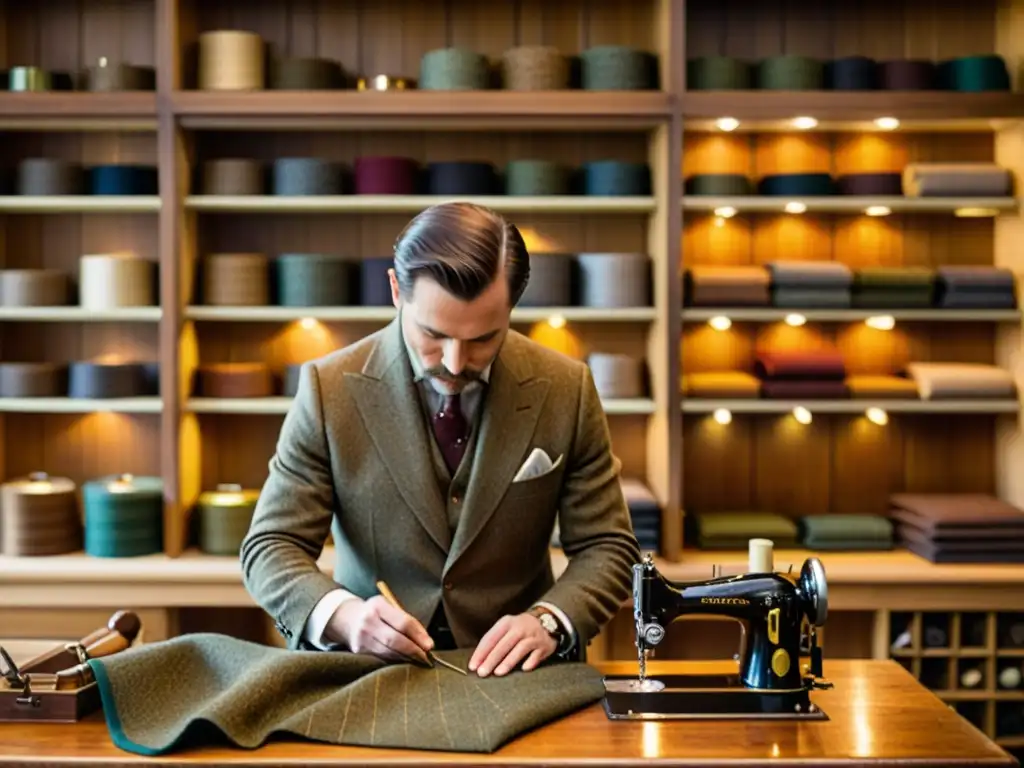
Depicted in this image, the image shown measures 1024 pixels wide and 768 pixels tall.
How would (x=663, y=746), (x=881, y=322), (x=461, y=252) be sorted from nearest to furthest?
1. (x=663, y=746)
2. (x=461, y=252)
3. (x=881, y=322)

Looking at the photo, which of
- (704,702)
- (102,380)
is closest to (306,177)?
(102,380)

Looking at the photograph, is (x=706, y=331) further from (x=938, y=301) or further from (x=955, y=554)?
(x=955, y=554)

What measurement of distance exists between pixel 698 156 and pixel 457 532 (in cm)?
249

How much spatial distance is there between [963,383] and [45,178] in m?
3.17

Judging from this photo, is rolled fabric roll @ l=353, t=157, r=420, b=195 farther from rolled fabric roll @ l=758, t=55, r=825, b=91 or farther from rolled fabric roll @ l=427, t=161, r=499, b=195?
rolled fabric roll @ l=758, t=55, r=825, b=91

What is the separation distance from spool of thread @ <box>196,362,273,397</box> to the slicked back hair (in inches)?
84.7

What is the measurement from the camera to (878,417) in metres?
4.59

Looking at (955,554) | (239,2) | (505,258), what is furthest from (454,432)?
(239,2)

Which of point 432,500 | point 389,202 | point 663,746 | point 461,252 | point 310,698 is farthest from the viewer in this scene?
point 389,202

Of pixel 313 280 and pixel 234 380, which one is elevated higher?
pixel 313 280

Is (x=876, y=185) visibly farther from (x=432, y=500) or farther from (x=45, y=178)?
(x=45, y=178)

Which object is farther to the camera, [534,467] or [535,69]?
[535,69]

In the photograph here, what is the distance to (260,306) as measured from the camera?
431cm

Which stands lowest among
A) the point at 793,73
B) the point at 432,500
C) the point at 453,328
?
the point at 432,500
